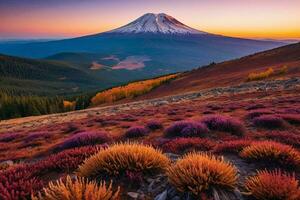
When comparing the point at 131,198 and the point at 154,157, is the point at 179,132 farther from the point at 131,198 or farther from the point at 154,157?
the point at 131,198

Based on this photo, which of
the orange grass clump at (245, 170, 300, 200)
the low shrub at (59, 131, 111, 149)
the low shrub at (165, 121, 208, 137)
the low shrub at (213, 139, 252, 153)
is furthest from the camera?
the low shrub at (59, 131, 111, 149)

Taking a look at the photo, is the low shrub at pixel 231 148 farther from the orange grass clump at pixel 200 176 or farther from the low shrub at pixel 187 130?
the low shrub at pixel 187 130

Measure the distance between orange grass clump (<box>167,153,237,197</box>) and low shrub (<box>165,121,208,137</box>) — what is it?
670 centimetres

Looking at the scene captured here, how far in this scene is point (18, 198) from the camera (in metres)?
5.48

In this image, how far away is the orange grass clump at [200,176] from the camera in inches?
202

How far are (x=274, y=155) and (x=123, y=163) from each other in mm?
3795

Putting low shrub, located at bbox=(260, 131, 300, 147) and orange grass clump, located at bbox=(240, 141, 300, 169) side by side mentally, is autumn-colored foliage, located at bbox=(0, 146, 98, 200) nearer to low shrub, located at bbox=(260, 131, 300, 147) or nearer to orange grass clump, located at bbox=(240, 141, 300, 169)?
orange grass clump, located at bbox=(240, 141, 300, 169)

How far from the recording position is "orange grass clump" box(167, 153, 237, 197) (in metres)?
5.12

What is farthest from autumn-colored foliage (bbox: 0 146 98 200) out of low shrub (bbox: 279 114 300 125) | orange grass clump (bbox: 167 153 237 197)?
low shrub (bbox: 279 114 300 125)

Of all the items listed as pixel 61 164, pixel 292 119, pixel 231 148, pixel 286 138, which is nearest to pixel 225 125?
pixel 286 138

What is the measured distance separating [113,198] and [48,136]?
15.6 metres

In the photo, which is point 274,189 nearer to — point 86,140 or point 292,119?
point 86,140

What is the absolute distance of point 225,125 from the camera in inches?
520

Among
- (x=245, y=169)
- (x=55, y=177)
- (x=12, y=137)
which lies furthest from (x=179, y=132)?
(x=12, y=137)
